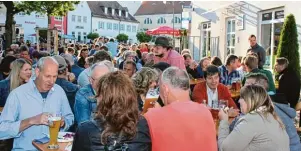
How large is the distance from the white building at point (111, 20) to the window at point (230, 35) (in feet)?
157

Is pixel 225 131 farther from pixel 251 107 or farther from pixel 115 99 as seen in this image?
pixel 115 99

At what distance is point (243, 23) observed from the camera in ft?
43.3

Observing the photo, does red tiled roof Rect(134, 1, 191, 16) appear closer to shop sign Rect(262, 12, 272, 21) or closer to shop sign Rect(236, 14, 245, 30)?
shop sign Rect(236, 14, 245, 30)

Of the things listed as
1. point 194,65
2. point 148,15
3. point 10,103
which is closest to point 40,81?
point 10,103

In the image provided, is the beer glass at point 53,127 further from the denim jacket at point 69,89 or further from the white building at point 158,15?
the white building at point 158,15

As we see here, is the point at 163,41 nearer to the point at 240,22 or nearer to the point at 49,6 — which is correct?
the point at 240,22

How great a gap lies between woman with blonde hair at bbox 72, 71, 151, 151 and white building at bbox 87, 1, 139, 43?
197ft

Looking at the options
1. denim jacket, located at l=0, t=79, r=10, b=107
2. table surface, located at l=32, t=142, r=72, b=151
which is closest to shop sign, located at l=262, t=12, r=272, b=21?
denim jacket, located at l=0, t=79, r=10, b=107

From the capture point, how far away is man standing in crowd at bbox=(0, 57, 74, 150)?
10.5ft

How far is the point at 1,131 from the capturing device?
3.21m

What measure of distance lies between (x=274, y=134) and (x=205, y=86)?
7.70ft

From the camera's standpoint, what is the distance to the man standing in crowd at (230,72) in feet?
23.9

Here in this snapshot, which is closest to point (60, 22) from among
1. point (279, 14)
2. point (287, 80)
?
point (279, 14)

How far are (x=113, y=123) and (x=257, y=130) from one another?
139 cm
